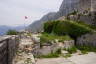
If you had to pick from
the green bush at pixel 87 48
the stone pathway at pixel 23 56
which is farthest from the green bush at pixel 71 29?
the stone pathway at pixel 23 56

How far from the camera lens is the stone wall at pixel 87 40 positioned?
1277cm

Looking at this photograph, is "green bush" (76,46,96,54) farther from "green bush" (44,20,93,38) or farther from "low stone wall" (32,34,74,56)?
"low stone wall" (32,34,74,56)

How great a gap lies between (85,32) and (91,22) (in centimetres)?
309

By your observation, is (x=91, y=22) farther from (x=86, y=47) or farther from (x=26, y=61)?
(x=26, y=61)

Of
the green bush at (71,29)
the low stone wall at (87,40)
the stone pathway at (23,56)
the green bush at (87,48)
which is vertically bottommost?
the green bush at (87,48)

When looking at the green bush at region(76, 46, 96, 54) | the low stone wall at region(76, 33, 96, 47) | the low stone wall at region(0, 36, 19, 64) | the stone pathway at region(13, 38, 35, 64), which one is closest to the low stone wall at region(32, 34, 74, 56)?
the stone pathway at region(13, 38, 35, 64)

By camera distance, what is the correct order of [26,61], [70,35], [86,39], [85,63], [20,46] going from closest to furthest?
[26,61] < [85,63] < [20,46] < [86,39] < [70,35]

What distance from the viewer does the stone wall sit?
1277cm

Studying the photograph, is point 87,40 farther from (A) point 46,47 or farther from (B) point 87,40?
(A) point 46,47

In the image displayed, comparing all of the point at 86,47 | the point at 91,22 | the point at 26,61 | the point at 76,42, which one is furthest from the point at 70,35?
the point at 26,61

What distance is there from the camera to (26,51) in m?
8.76

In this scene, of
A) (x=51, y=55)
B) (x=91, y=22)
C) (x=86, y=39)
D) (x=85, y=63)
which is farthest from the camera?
(x=91, y=22)

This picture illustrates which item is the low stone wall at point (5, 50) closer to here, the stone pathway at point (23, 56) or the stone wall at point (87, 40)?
the stone pathway at point (23, 56)

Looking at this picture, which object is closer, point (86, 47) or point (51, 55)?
point (51, 55)
